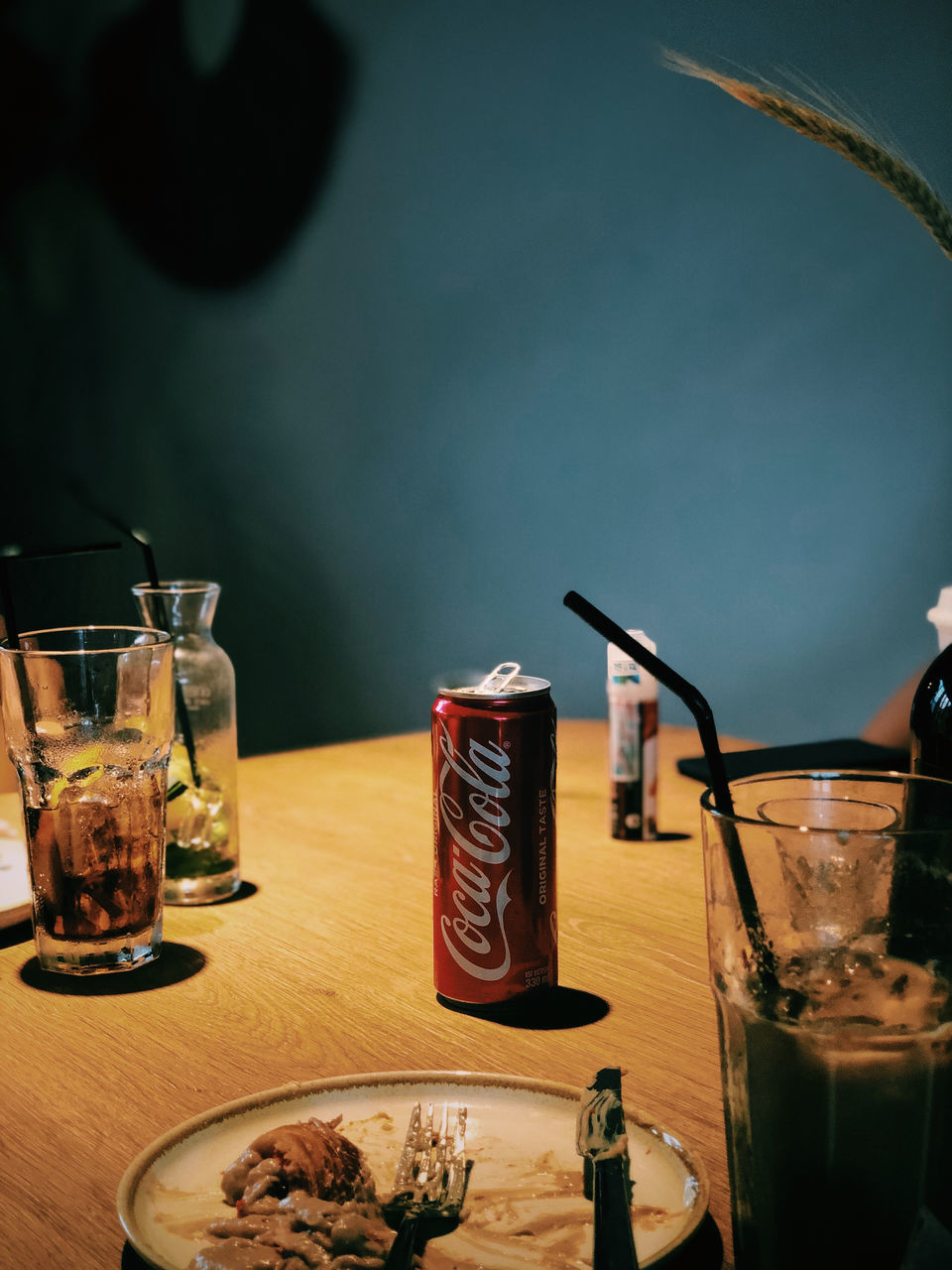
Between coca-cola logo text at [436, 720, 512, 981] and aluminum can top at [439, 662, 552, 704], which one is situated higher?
aluminum can top at [439, 662, 552, 704]

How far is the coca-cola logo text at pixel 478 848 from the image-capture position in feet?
2.39

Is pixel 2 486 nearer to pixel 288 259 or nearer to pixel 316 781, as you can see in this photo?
pixel 288 259

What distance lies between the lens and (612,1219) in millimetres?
477

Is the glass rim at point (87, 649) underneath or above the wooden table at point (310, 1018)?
above

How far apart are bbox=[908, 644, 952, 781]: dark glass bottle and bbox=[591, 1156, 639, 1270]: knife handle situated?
1.26 feet

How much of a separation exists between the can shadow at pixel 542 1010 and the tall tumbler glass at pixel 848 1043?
0.92 feet

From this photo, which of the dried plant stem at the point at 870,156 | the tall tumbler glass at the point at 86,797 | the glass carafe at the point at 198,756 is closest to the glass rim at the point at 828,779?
the dried plant stem at the point at 870,156

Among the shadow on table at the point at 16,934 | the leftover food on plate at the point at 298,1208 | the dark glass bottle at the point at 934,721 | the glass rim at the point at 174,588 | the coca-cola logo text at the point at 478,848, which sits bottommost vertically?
the shadow on table at the point at 16,934

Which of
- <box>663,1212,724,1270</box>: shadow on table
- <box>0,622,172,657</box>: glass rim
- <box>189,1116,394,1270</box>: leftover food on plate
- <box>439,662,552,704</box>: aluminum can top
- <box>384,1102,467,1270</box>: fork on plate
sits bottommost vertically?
<box>663,1212,724,1270</box>: shadow on table

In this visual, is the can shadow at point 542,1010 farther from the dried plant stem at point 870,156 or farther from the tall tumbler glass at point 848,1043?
the dried plant stem at point 870,156

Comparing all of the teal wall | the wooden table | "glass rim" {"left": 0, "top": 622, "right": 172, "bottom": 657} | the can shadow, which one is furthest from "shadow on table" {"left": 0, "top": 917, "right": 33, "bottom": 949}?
the teal wall

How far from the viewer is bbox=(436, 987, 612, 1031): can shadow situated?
756 mm

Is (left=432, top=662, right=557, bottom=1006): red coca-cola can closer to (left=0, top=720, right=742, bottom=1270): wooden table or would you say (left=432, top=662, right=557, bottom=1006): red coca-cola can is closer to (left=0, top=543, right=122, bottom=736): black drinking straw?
(left=0, top=720, right=742, bottom=1270): wooden table

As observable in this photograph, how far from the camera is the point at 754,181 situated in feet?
7.82
